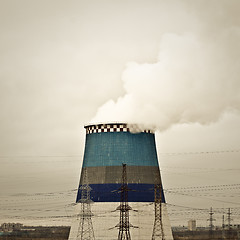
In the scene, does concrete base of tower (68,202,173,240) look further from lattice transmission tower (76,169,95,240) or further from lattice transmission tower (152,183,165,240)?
lattice transmission tower (152,183,165,240)

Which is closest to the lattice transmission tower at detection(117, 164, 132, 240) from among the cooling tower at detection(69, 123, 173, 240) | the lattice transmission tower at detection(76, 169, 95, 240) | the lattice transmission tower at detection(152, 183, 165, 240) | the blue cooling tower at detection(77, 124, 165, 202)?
the cooling tower at detection(69, 123, 173, 240)

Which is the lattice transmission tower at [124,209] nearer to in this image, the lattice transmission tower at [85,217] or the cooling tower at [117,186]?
the cooling tower at [117,186]

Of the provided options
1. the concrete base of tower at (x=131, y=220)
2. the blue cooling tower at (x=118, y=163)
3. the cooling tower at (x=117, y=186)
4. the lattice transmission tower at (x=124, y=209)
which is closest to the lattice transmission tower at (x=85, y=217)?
the cooling tower at (x=117, y=186)

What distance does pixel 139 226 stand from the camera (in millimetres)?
27734

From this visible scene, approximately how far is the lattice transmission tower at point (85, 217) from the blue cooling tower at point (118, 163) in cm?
36

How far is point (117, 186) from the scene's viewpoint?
27.4m

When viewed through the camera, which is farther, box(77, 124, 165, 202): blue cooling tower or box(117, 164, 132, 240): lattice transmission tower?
box(77, 124, 165, 202): blue cooling tower

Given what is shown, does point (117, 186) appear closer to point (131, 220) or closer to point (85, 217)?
point (131, 220)

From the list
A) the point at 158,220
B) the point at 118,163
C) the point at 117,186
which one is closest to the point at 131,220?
the point at 158,220

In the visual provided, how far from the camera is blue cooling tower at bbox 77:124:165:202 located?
27531 millimetres

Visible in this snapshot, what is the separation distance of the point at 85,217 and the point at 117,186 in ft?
7.53

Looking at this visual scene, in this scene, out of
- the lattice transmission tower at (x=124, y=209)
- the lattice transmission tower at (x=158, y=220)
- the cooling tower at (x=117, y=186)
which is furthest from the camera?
the cooling tower at (x=117, y=186)

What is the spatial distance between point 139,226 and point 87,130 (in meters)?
5.70

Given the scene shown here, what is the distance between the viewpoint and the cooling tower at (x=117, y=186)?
27.5 meters
